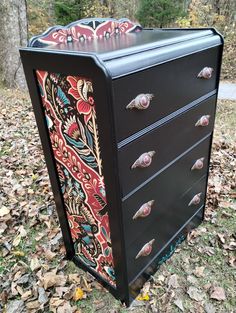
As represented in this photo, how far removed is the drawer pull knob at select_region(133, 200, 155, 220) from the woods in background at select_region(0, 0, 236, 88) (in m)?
4.49

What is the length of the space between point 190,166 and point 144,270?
0.72 meters

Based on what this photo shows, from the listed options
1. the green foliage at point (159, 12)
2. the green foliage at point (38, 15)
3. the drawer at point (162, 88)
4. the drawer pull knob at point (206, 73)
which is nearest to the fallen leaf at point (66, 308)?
the drawer at point (162, 88)

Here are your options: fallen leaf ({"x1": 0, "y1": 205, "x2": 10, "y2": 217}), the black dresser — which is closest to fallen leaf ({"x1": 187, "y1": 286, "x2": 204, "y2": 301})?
the black dresser

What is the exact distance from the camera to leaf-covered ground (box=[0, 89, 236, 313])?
183cm

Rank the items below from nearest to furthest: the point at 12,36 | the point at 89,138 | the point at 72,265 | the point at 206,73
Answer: the point at 89,138, the point at 206,73, the point at 72,265, the point at 12,36

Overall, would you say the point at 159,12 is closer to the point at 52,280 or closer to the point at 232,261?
the point at 232,261

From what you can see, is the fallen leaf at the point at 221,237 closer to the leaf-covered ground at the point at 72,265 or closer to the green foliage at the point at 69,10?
the leaf-covered ground at the point at 72,265

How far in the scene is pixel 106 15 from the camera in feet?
35.0

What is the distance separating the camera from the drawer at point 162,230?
1.65m

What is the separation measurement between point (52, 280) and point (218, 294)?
1091mm

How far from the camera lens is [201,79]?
1619mm

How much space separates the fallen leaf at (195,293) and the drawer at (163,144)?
3.04ft

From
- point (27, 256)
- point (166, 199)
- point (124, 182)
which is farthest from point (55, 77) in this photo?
point (27, 256)

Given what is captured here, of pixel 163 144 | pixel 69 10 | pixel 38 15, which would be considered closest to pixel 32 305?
pixel 163 144
